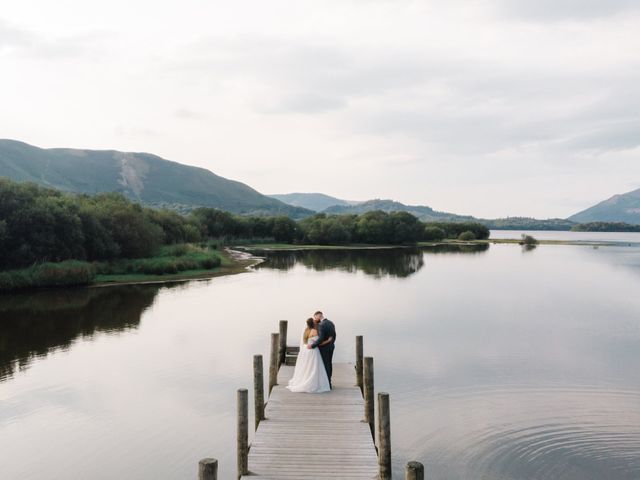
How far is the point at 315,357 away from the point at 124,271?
1912 inches

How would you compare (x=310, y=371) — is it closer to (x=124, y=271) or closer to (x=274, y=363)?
(x=274, y=363)

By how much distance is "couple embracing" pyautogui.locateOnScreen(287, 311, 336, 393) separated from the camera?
17.8 m

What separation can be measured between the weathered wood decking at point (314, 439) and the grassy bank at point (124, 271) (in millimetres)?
41229

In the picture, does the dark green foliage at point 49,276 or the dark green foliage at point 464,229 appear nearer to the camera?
the dark green foliage at point 49,276

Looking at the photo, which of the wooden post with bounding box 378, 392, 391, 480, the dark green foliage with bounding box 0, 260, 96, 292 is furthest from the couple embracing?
the dark green foliage with bounding box 0, 260, 96, 292

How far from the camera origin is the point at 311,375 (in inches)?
711

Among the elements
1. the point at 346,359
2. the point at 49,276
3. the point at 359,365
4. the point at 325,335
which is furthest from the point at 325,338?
the point at 49,276

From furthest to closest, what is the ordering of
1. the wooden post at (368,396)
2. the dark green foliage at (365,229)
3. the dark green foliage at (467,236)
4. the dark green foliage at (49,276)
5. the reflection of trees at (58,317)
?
the dark green foliage at (467,236), the dark green foliage at (365,229), the dark green foliage at (49,276), the reflection of trees at (58,317), the wooden post at (368,396)

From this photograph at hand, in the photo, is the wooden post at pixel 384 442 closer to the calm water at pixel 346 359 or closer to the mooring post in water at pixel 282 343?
the calm water at pixel 346 359

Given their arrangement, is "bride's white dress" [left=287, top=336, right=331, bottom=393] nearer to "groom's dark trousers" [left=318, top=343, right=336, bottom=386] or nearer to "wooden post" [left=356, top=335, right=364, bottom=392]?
"groom's dark trousers" [left=318, top=343, right=336, bottom=386]

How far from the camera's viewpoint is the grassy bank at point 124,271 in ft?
168

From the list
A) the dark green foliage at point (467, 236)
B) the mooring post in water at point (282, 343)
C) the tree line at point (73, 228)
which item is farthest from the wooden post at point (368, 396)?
the dark green foliage at point (467, 236)

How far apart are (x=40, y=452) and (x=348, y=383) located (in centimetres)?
985

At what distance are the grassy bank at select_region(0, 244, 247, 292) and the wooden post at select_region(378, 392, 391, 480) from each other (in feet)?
153
